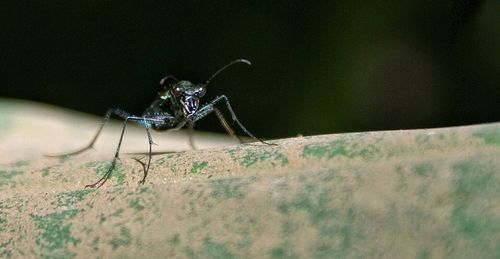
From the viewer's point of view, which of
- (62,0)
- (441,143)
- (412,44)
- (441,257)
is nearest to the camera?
(441,257)

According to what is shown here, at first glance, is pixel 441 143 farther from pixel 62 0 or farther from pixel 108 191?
pixel 62 0

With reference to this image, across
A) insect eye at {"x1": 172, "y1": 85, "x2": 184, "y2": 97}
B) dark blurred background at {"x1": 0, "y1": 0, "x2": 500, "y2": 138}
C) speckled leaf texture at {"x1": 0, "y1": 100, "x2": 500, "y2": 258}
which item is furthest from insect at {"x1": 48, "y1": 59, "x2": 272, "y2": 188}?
dark blurred background at {"x1": 0, "y1": 0, "x2": 500, "y2": 138}

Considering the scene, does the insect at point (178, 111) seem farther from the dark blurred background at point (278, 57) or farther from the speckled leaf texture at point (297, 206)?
the dark blurred background at point (278, 57)

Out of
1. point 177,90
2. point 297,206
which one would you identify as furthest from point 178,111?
point 297,206

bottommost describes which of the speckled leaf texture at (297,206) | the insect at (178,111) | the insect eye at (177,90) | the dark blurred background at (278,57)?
the speckled leaf texture at (297,206)

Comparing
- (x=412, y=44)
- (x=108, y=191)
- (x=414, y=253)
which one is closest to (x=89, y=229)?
(x=108, y=191)

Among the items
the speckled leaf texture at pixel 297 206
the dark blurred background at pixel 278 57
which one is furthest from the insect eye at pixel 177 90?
the dark blurred background at pixel 278 57
